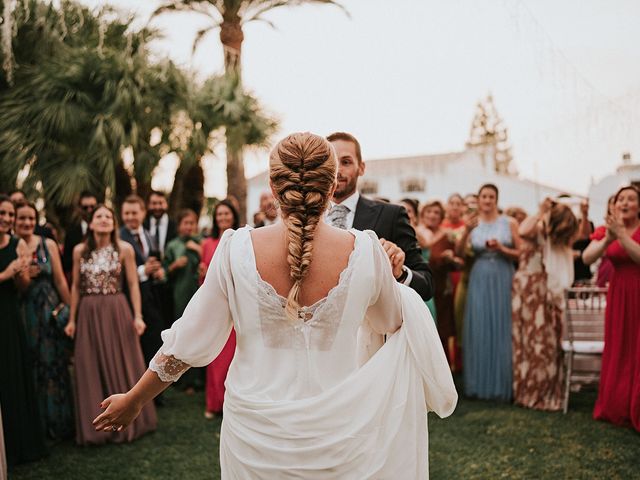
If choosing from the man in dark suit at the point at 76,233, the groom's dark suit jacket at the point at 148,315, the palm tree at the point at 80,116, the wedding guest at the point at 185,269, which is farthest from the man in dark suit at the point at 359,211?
the palm tree at the point at 80,116

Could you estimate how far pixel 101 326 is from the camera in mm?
5691

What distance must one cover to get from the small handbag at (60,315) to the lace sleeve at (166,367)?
368 cm

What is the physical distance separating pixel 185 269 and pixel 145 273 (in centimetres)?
83

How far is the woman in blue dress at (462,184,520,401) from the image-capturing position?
22.9 ft

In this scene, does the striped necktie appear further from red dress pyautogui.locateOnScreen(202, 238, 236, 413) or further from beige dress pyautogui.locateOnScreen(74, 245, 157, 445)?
red dress pyautogui.locateOnScreen(202, 238, 236, 413)

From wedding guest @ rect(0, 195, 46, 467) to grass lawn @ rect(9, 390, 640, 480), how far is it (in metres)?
0.17

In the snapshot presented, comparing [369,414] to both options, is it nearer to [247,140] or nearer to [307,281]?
[307,281]

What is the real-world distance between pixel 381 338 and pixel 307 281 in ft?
2.08

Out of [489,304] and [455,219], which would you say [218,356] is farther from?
[455,219]

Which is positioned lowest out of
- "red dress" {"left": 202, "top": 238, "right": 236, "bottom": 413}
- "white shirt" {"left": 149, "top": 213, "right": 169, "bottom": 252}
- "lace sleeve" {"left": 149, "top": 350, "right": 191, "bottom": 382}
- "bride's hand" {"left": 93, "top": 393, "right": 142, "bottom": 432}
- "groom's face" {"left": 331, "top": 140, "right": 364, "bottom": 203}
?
"red dress" {"left": 202, "top": 238, "right": 236, "bottom": 413}

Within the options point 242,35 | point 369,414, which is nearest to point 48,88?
point 242,35

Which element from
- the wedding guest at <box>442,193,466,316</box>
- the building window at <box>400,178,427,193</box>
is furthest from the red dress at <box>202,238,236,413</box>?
the building window at <box>400,178,427,193</box>

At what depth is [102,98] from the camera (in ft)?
35.2

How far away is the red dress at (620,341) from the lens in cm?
570
